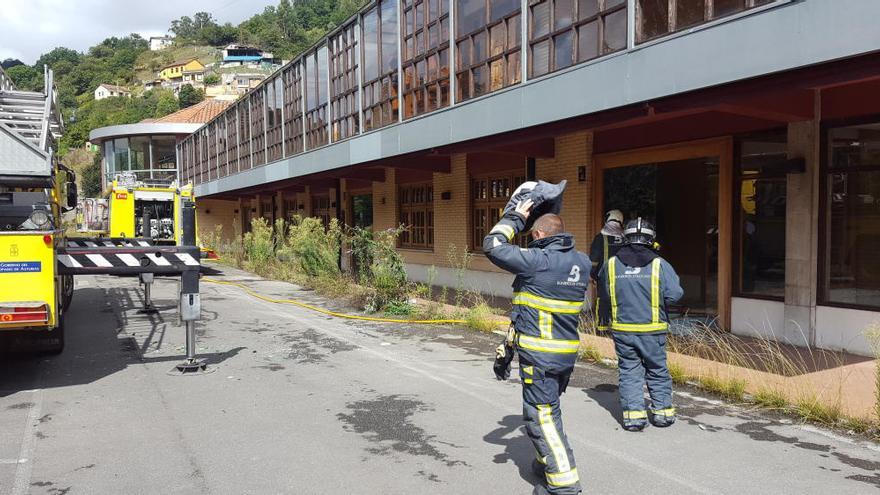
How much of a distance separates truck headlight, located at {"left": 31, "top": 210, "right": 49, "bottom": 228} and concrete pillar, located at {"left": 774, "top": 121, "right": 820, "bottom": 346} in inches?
342

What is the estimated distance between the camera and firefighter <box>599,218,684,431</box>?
5.35 m

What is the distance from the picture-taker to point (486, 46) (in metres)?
11.3

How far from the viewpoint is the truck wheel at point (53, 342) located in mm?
7734

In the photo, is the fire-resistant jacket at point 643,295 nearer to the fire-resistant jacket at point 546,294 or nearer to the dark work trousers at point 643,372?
the dark work trousers at point 643,372

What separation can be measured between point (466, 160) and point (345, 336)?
6.49 meters

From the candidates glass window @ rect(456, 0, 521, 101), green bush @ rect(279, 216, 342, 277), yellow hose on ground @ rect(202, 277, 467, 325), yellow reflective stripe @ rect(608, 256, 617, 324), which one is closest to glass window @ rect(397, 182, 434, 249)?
green bush @ rect(279, 216, 342, 277)

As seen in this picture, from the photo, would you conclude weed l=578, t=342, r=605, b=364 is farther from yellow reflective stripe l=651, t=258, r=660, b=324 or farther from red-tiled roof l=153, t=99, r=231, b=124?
red-tiled roof l=153, t=99, r=231, b=124

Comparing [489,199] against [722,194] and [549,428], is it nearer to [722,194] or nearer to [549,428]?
[722,194]

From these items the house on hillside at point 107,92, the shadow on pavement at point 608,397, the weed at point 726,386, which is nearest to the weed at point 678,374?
the weed at point 726,386

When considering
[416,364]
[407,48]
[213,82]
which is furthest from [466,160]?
[213,82]

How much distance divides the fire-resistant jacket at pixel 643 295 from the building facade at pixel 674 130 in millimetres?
2543

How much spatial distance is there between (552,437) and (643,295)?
2051 millimetres

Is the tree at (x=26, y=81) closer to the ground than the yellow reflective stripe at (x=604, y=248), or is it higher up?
higher up

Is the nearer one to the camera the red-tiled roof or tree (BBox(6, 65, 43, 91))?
tree (BBox(6, 65, 43, 91))
